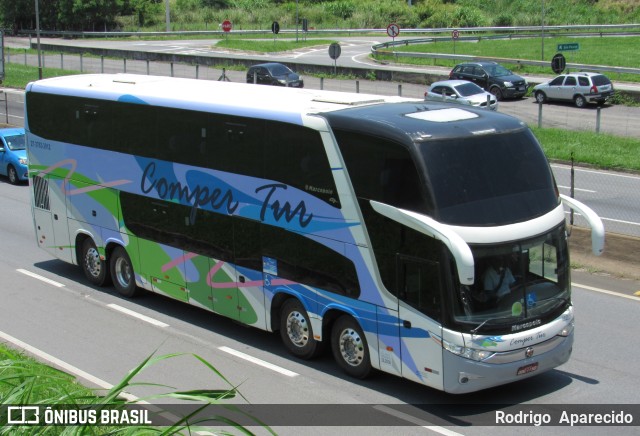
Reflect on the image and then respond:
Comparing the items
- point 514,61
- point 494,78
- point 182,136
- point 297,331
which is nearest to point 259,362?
point 297,331

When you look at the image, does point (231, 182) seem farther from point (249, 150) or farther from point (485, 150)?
point (485, 150)

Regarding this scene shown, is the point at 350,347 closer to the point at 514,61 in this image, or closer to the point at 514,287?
the point at 514,287

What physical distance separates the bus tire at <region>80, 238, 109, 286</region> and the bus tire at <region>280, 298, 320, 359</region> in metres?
4.97

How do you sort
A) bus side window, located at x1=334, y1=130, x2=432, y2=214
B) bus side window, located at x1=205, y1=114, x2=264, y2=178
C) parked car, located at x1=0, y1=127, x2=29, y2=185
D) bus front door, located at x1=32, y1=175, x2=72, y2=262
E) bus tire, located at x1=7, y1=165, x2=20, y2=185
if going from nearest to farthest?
bus side window, located at x1=334, y1=130, x2=432, y2=214 → bus side window, located at x1=205, y1=114, x2=264, y2=178 → bus front door, located at x1=32, y1=175, x2=72, y2=262 → parked car, located at x1=0, y1=127, x2=29, y2=185 → bus tire, located at x1=7, y1=165, x2=20, y2=185

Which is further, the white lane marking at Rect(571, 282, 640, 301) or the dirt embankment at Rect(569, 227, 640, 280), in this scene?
the dirt embankment at Rect(569, 227, 640, 280)

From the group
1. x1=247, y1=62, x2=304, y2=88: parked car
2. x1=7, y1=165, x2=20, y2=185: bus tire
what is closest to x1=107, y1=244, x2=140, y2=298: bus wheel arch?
x1=7, y1=165, x2=20, y2=185: bus tire

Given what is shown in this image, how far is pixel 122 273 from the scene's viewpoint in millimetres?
16766

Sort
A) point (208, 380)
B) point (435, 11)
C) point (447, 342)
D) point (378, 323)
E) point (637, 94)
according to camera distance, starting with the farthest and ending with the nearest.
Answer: point (435, 11), point (637, 94), point (208, 380), point (378, 323), point (447, 342)

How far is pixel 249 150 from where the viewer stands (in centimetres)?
1356

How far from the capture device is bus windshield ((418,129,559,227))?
10.9 metres

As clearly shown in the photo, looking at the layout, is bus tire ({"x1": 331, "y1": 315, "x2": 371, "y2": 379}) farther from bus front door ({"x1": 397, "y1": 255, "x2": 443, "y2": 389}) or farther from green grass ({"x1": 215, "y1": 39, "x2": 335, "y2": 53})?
green grass ({"x1": 215, "y1": 39, "x2": 335, "y2": 53})

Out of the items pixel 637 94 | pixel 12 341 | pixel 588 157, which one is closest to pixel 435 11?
pixel 637 94

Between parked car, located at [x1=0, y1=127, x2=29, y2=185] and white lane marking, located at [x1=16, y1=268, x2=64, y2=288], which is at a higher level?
parked car, located at [x1=0, y1=127, x2=29, y2=185]

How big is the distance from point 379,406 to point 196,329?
4436 mm
